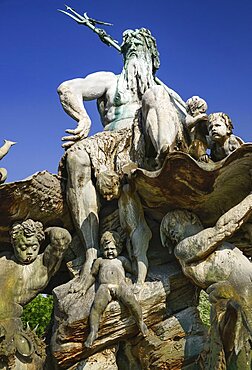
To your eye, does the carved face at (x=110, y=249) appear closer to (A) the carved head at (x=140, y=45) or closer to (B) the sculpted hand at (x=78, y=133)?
(B) the sculpted hand at (x=78, y=133)

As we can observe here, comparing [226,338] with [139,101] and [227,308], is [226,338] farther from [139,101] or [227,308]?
[139,101]

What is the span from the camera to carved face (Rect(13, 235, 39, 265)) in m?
5.56

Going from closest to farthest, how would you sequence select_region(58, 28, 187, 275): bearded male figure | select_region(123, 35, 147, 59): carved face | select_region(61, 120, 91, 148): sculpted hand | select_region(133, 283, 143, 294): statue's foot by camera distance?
1. select_region(133, 283, 143, 294): statue's foot
2. select_region(58, 28, 187, 275): bearded male figure
3. select_region(61, 120, 91, 148): sculpted hand
4. select_region(123, 35, 147, 59): carved face

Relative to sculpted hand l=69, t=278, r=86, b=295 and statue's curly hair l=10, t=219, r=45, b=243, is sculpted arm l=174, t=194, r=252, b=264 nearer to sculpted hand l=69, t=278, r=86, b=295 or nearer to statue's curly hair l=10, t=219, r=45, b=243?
sculpted hand l=69, t=278, r=86, b=295

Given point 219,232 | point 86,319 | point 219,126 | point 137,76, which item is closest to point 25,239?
point 86,319

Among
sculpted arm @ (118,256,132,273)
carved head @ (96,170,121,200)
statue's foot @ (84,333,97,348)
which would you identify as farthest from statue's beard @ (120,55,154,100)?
statue's foot @ (84,333,97,348)

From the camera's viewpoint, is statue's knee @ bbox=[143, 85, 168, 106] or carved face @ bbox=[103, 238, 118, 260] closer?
carved face @ bbox=[103, 238, 118, 260]

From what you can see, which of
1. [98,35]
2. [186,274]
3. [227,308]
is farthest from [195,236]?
[98,35]

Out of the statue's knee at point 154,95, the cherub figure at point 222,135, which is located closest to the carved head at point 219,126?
the cherub figure at point 222,135

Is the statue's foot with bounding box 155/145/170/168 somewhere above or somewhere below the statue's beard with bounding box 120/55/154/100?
below

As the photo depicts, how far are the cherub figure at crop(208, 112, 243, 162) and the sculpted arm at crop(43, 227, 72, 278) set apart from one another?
5.58 ft

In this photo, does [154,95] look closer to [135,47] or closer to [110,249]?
[135,47]

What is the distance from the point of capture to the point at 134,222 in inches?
216

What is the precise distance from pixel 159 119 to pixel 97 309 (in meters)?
1.93
